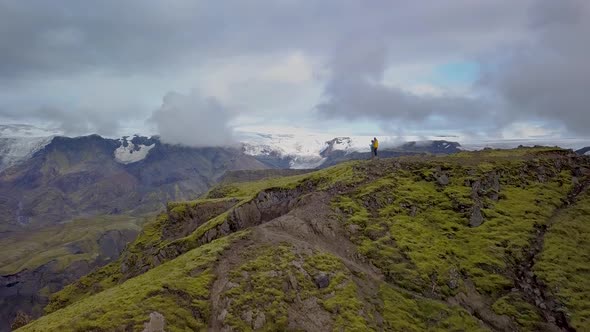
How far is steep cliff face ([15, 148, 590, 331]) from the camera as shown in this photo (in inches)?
1543

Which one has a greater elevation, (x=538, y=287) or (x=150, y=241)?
(x=538, y=287)

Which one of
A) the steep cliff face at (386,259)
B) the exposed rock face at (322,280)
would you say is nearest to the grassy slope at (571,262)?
the steep cliff face at (386,259)

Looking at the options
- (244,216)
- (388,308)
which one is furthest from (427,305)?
(244,216)

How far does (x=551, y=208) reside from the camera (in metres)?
58.1

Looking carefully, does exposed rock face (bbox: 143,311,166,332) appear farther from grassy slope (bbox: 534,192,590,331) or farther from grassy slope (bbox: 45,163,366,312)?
grassy slope (bbox: 534,192,590,331)

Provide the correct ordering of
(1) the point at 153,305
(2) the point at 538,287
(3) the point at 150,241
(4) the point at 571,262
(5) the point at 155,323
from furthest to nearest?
(3) the point at 150,241
(4) the point at 571,262
(2) the point at 538,287
(1) the point at 153,305
(5) the point at 155,323

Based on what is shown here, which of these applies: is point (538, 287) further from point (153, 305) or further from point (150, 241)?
point (150, 241)

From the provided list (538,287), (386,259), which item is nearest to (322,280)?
(386,259)

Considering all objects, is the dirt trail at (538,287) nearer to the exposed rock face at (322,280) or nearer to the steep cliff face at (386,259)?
the steep cliff face at (386,259)

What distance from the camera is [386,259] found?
161ft

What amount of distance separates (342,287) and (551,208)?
117ft

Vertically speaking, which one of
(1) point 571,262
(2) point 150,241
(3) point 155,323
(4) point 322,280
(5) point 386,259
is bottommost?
(2) point 150,241

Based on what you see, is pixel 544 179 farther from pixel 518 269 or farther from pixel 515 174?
pixel 518 269

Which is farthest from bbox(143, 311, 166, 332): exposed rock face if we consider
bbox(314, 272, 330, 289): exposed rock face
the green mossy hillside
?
bbox(314, 272, 330, 289): exposed rock face
